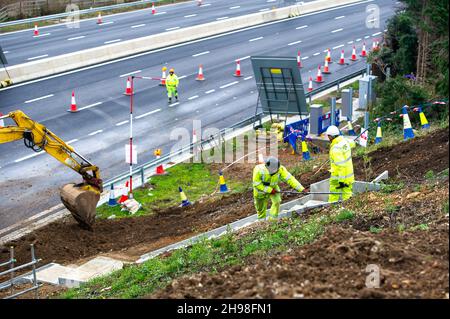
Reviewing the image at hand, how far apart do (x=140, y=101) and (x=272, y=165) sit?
14.4 metres

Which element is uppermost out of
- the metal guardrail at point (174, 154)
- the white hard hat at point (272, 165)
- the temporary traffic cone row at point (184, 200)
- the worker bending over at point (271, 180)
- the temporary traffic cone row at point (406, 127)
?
the white hard hat at point (272, 165)

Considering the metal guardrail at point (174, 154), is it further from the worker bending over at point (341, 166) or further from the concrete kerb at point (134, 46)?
the concrete kerb at point (134, 46)

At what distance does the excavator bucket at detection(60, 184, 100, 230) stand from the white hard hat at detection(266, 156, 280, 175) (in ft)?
15.1

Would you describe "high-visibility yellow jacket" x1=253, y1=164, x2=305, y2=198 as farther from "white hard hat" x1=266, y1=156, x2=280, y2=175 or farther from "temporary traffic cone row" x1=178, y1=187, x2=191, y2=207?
"temporary traffic cone row" x1=178, y1=187, x2=191, y2=207

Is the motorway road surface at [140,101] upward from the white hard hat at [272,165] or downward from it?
downward

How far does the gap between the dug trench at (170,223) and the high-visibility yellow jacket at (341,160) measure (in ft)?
3.31

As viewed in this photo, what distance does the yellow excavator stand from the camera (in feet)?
54.4

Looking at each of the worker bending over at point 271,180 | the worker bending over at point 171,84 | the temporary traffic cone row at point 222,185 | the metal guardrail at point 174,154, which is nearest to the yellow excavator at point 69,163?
the metal guardrail at point 174,154

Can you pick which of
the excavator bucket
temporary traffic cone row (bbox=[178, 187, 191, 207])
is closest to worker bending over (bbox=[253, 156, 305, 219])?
temporary traffic cone row (bbox=[178, 187, 191, 207])

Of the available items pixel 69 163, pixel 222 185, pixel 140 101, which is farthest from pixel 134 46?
pixel 69 163

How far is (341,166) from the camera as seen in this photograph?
14133 mm

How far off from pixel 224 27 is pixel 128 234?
24196mm

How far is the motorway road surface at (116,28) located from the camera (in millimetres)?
34156

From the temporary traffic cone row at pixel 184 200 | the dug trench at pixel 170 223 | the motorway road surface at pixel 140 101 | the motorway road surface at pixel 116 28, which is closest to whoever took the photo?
the dug trench at pixel 170 223
